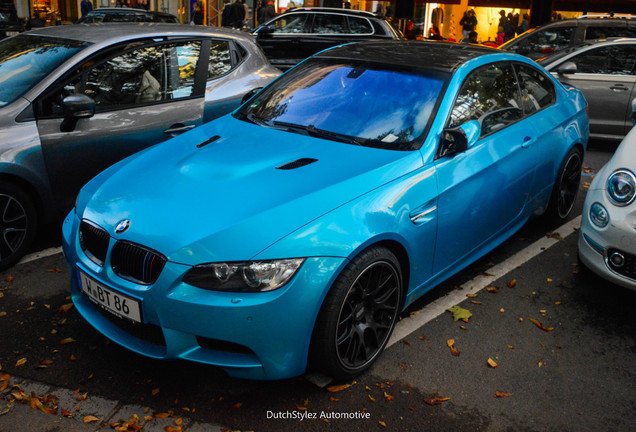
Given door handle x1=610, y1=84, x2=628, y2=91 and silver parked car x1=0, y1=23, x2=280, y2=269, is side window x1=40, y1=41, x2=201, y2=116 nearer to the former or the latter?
silver parked car x1=0, y1=23, x2=280, y2=269

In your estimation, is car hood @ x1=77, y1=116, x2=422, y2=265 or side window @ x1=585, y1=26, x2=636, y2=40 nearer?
car hood @ x1=77, y1=116, x2=422, y2=265

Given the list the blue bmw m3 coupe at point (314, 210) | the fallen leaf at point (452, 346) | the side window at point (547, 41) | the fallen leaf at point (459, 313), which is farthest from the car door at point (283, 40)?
the fallen leaf at point (452, 346)

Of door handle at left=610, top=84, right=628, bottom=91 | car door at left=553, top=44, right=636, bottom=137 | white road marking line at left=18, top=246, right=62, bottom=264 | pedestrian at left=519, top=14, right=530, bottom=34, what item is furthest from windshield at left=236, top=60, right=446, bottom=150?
pedestrian at left=519, top=14, right=530, bottom=34

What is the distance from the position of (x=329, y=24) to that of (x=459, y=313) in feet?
36.9

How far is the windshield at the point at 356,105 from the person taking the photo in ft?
12.3

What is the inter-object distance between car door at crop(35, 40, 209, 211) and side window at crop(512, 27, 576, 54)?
7.71 m

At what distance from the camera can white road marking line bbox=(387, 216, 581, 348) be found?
3.90 meters

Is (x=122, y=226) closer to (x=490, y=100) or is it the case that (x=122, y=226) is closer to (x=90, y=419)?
(x=90, y=419)

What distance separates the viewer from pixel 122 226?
3039 millimetres

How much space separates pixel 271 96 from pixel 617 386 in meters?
2.91

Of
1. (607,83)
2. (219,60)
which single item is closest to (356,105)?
(219,60)

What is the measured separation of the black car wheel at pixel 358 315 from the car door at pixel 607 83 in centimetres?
645

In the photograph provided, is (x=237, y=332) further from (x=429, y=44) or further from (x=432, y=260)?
(x=429, y=44)

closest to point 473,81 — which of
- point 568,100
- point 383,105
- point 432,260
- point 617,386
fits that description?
point 383,105
